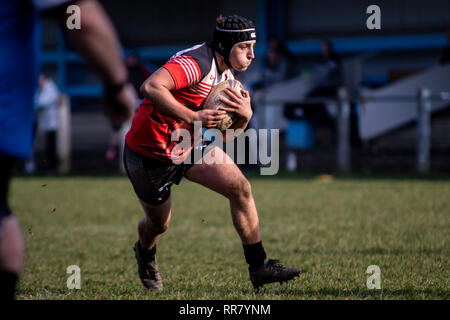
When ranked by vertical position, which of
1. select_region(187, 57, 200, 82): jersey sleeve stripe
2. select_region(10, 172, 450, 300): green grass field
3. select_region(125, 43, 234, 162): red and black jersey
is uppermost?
select_region(187, 57, 200, 82): jersey sleeve stripe

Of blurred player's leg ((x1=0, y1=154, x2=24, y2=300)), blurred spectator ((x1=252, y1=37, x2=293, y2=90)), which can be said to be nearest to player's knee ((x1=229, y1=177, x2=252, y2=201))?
blurred player's leg ((x1=0, y1=154, x2=24, y2=300))

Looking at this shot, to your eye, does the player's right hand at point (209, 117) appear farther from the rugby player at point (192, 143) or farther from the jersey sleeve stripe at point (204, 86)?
the jersey sleeve stripe at point (204, 86)

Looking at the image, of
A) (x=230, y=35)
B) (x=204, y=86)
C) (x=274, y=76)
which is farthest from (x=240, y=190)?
(x=274, y=76)

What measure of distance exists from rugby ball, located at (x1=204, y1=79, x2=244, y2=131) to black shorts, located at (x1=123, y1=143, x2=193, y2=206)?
492 mm

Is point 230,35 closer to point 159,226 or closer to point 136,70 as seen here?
point 159,226

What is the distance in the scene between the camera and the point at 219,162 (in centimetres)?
491

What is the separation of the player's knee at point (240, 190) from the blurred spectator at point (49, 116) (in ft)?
48.3

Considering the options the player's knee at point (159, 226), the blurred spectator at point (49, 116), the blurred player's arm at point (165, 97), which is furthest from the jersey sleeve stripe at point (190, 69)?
the blurred spectator at point (49, 116)

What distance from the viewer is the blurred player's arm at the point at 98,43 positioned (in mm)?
2791

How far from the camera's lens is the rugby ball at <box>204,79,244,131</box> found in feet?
14.9

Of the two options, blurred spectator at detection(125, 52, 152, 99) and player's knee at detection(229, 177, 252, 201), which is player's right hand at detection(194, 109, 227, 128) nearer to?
player's knee at detection(229, 177, 252, 201)

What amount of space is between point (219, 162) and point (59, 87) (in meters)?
20.7

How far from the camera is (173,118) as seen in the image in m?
4.57
